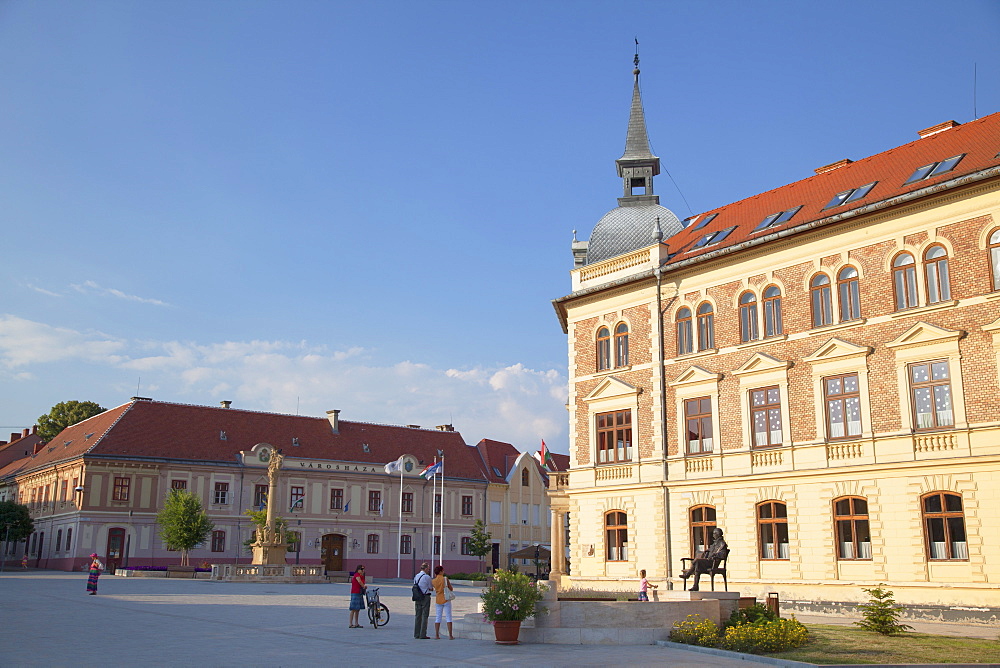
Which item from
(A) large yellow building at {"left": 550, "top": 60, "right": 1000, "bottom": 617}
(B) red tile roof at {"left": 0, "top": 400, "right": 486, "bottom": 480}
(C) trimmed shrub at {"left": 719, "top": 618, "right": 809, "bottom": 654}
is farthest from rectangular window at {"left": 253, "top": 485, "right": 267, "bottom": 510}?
(C) trimmed shrub at {"left": 719, "top": 618, "right": 809, "bottom": 654}

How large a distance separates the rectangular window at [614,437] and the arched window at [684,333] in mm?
3359

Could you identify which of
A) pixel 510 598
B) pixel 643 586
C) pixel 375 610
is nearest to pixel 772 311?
pixel 643 586

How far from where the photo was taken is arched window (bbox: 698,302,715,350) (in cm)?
3353

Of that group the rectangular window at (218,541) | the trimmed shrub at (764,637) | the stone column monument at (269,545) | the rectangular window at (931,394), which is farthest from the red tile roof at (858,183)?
the rectangular window at (218,541)

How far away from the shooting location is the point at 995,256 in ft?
86.0

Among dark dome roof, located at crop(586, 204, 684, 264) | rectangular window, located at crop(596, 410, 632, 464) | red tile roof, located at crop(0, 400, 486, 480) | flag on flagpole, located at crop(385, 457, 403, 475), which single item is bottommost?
rectangular window, located at crop(596, 410, 632, 464)

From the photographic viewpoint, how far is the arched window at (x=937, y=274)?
89.3ft

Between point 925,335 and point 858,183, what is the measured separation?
7524 millimetres

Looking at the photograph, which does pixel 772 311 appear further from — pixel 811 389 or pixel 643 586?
pixel 643 586

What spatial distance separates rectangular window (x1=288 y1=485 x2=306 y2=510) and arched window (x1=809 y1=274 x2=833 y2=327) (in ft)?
154

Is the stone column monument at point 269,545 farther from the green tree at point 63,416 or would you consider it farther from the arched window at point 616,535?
the green tree at point 63,416

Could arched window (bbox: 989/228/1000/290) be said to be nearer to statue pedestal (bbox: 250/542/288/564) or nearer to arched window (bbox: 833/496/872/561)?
arched window (bbox: 833/496/872/561)

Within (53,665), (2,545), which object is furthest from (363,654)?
(2,545)

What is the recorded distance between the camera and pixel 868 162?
110 feet
